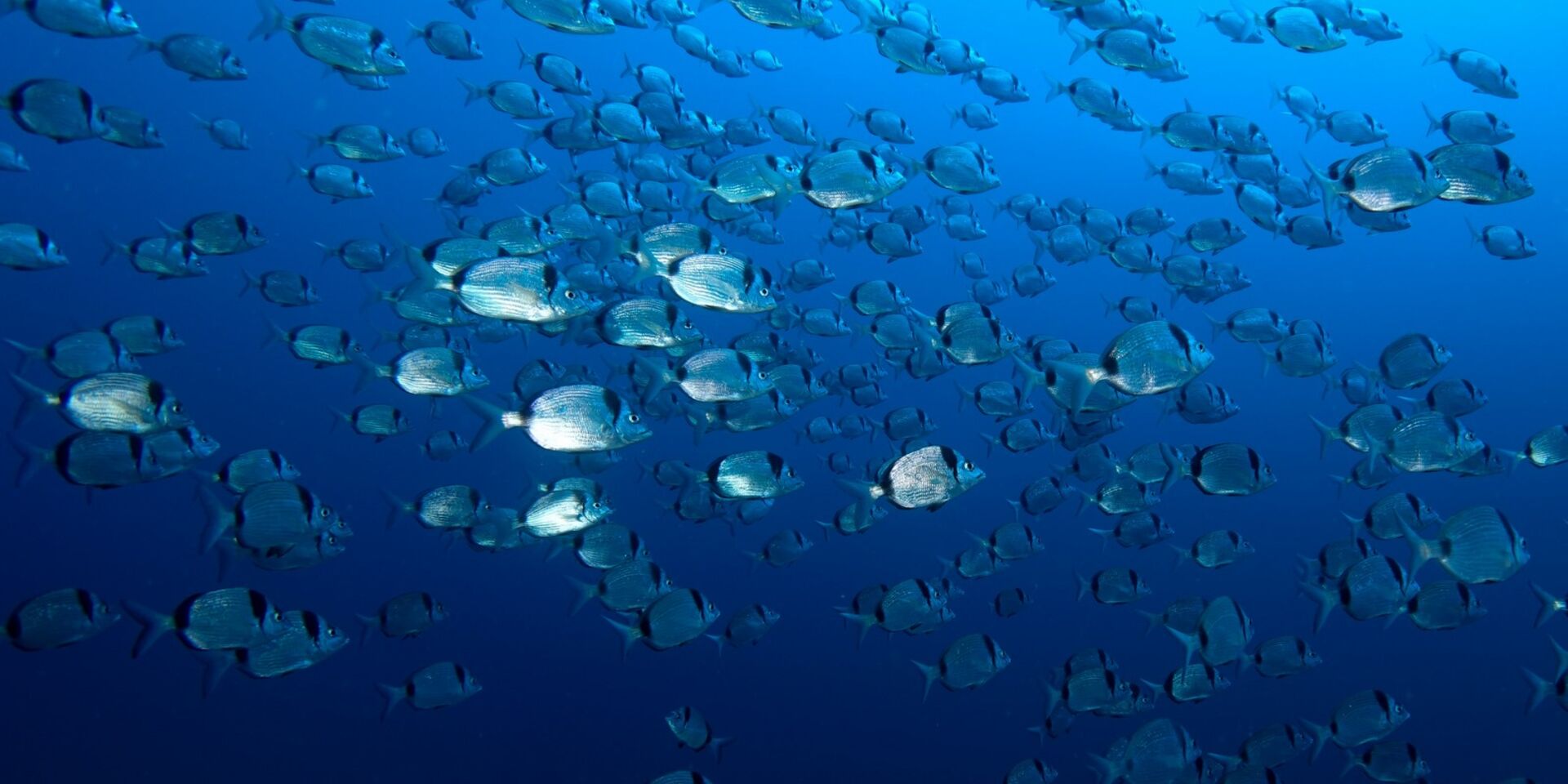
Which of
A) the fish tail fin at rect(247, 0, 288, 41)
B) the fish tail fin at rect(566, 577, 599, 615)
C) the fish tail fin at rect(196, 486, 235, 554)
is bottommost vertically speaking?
the fish tail fin at rect(566, 577, 599, 615)

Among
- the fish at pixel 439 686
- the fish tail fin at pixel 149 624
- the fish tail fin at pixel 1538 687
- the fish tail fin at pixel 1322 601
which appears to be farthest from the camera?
the fish at pixel 439 686

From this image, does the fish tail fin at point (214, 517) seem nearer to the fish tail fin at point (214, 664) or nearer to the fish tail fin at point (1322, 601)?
the fish tail fin at point (214, 664)

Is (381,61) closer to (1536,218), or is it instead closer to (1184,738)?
(1184,738)

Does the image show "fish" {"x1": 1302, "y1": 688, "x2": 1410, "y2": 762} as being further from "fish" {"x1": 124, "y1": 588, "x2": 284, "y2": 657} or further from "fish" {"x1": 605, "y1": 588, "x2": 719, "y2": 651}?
"fish" {"x1": 124, "y1": 588, "x2": 284, "y2": 657}

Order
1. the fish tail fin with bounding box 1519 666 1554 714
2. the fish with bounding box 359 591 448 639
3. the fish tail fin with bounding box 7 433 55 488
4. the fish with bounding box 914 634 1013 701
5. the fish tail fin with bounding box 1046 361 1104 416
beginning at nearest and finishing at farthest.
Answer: the fish tail fin with bounding box 1046 361 1104 416 < the fish tail fin with bounding box 1519 666 1554 714 < the fish tail fin with bounding box 7 433 55 488 < the fish with bounding box 914 634 1013 701 < the fish with bounding box 359 591 448 639

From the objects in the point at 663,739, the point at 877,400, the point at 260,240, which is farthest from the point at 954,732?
the point at 260,240

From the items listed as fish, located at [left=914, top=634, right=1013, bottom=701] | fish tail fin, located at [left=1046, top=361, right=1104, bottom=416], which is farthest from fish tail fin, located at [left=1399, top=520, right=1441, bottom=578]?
fish, located at [left=914, top=634, right=1013, bottom=701]

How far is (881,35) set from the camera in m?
7.11

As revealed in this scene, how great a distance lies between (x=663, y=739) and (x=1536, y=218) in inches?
1665

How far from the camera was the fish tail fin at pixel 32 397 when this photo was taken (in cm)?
485

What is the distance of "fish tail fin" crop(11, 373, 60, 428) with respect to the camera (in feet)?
15.9

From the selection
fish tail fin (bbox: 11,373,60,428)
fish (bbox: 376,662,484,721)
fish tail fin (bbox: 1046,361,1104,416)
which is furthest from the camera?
fish (bbox: 376,662,484,721)

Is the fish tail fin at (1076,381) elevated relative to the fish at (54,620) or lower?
elevated

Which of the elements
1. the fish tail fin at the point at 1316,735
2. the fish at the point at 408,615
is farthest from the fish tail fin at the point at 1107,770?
the fish at the point at 408,615
